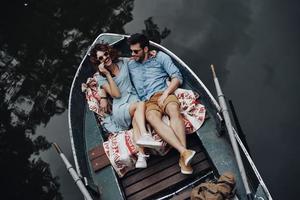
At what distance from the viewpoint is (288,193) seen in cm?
520

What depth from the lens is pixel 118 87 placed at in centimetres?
530

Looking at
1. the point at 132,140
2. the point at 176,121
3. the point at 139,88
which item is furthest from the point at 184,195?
the point at 139,88

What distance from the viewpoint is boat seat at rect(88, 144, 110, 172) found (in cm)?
505

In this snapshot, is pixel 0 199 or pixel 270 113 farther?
pixel 0 199

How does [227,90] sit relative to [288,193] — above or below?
above

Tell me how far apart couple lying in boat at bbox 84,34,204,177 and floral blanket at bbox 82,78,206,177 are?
0.35 ft

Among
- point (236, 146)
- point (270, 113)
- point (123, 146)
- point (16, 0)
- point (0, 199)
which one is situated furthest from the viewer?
point (16, 0)

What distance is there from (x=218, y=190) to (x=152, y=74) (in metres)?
1.85

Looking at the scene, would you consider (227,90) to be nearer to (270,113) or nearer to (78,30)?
(270,113)

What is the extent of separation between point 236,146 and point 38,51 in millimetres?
5490

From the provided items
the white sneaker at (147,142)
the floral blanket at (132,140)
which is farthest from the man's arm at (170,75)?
the white sneaker at (147,142)

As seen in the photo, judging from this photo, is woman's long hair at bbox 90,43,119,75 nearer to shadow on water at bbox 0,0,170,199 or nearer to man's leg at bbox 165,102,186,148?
man's leg at bbox 165,102,186,148

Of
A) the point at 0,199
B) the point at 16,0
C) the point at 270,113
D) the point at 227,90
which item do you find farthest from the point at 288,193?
the point at 16,0

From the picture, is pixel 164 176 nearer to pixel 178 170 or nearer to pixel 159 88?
pixel 178 170
